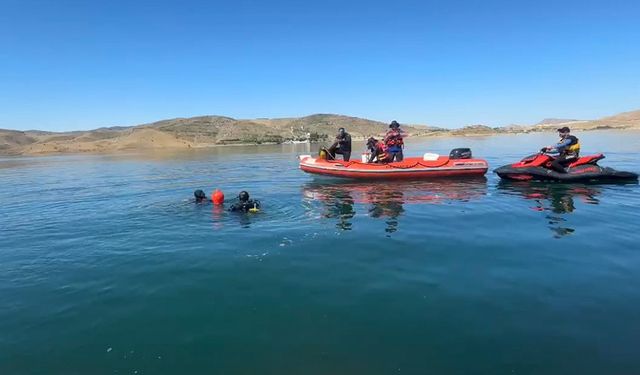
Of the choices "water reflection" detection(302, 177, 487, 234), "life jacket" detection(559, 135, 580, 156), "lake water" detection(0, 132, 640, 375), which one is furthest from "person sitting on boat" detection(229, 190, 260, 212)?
"life jacket" detection(559, 135, 580, 156)

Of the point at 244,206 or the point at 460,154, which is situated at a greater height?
the point at 460,154

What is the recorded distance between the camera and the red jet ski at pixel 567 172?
15.7 m

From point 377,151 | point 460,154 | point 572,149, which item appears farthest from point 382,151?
point 572,149

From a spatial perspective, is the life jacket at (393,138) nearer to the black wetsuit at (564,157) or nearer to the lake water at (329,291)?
the black wetsuit at (564,157)

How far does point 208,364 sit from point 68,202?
14124 millimetres

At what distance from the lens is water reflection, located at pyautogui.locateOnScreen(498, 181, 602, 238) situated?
10.1 meters

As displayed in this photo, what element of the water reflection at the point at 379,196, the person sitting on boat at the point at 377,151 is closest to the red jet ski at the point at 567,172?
the water reflection at the point at 379,196

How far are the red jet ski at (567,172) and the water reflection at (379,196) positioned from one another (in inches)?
52.0

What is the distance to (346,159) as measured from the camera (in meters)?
20.0

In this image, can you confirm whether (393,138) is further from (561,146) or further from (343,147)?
(561,146)

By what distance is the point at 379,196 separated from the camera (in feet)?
48.0

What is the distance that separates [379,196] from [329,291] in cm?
870

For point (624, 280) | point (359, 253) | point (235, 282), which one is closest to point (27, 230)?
point (235, 282)

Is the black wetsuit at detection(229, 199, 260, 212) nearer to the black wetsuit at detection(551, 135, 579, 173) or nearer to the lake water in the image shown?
the lake water
